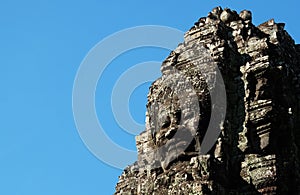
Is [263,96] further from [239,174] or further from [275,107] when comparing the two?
[239,174]

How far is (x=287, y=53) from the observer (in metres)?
35.2

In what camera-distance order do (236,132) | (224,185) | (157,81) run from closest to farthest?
(224,185) → (236,132) → (157,81)

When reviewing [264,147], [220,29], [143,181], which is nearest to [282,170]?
[264,147]

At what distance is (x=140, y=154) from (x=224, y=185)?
650cm

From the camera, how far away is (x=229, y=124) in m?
31.3

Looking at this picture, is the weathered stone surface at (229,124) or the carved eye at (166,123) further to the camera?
the carved eye at (166,123)

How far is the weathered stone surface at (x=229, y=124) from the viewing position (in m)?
28.9

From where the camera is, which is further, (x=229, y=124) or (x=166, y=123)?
(x=166, y=123)

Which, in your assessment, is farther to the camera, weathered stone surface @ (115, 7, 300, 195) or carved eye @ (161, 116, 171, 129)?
carved eye @ (161, 116, 171, 129)

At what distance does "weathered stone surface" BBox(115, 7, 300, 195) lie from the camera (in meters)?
28.9

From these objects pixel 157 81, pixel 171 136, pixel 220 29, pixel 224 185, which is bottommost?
pixel 224 185

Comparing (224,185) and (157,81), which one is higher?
(157,81)

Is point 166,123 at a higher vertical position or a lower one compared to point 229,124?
higher

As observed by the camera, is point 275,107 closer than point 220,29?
Yes
